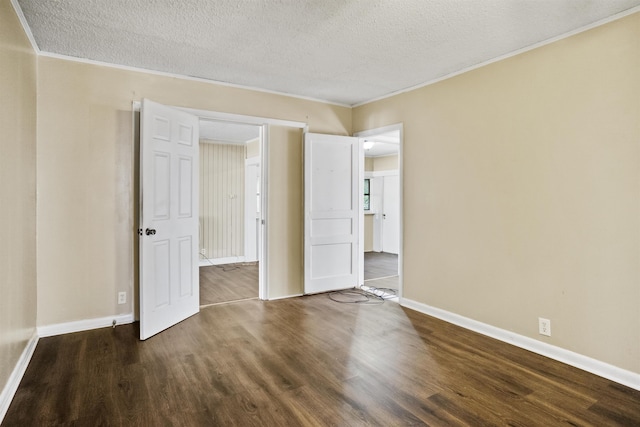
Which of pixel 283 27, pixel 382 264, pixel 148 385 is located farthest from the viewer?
pixel 382 264

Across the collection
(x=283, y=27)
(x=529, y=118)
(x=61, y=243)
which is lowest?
(x=61, y=243)

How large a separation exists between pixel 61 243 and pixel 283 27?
2.71 metres

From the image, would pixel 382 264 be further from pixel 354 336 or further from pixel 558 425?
pixel 558 425

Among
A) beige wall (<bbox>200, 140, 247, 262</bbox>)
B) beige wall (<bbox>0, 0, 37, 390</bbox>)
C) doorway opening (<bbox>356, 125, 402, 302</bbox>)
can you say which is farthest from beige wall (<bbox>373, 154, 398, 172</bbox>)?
beige wall (<bbox>0, 0, 37, 390</bbox>)

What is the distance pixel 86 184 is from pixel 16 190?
37.4 inches

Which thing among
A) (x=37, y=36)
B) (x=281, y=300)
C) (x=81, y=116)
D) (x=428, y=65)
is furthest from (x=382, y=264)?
(x=37, y=36)

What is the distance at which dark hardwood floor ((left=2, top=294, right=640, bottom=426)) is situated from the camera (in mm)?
2023

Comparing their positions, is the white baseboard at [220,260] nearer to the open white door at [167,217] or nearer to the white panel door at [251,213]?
the white panel door at [251,213]

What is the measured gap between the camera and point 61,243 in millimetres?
3246

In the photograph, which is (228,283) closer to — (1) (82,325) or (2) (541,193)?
(1) (82,325)

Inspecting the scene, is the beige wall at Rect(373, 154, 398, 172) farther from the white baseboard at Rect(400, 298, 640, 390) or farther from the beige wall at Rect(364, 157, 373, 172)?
the white baseboard at Rect(400, 298, 640, 390)

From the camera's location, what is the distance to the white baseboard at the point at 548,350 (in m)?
2.43

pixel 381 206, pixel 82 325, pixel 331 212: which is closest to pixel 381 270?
pixel 331 212

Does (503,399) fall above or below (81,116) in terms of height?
below
